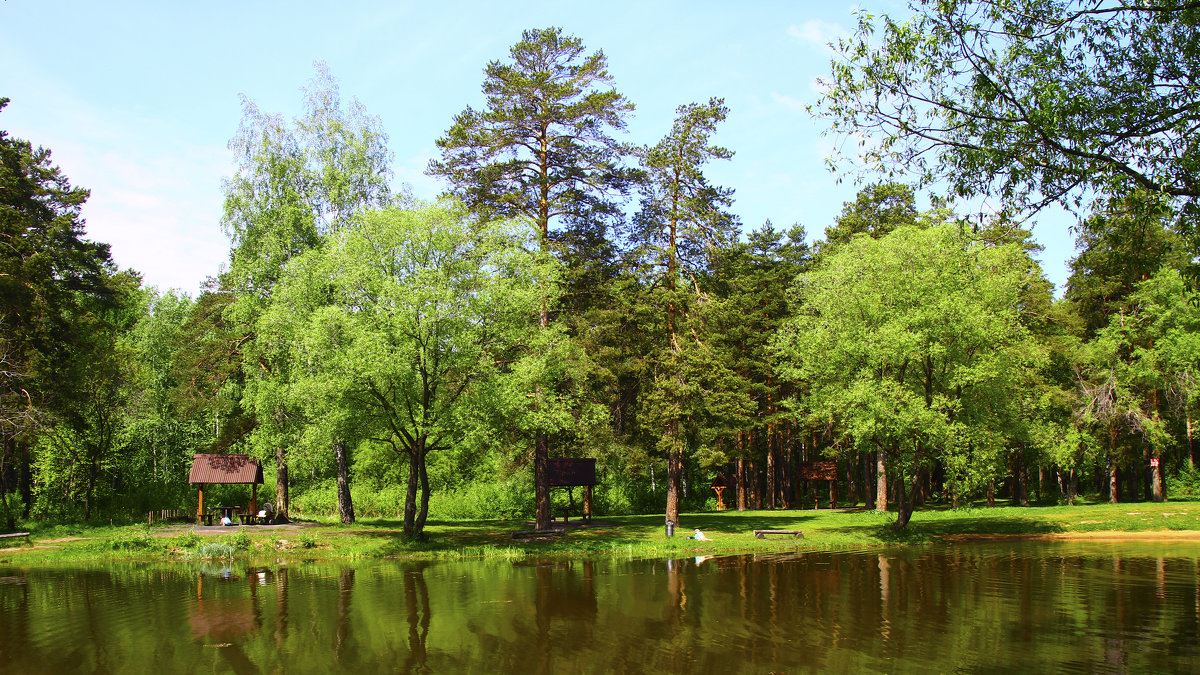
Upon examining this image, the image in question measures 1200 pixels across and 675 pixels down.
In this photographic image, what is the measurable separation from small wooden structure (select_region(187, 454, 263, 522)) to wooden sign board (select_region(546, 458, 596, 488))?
1341 centimetres

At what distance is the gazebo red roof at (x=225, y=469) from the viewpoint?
34906mm

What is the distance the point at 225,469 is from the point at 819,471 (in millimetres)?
33750

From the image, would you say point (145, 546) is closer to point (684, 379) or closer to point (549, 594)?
point (549, 594)

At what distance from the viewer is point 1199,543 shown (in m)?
27.8

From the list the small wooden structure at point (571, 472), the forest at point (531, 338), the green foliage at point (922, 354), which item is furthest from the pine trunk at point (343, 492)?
the green foliage at point (922, 354)

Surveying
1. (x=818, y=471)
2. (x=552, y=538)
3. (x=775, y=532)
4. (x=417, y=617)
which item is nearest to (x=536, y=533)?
(x=552, y=538)

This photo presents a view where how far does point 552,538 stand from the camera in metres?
31.0

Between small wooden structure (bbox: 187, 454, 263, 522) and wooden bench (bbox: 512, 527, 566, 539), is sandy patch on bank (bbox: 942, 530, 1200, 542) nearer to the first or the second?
wooden bench (bbox: 512, 527, 566, 539)

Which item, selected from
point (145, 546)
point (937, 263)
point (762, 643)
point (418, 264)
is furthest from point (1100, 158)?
point (145, 546)

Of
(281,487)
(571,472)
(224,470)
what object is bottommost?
(281,487)

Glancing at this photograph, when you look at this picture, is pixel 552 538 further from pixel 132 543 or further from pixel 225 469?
pixel 225 469

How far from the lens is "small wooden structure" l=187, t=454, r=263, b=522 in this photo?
34.9m

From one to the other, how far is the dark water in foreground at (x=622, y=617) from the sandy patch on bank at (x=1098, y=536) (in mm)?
5191

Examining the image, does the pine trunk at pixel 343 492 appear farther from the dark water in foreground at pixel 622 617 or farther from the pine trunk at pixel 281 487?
the dark water in foreground at pixel 622 617
